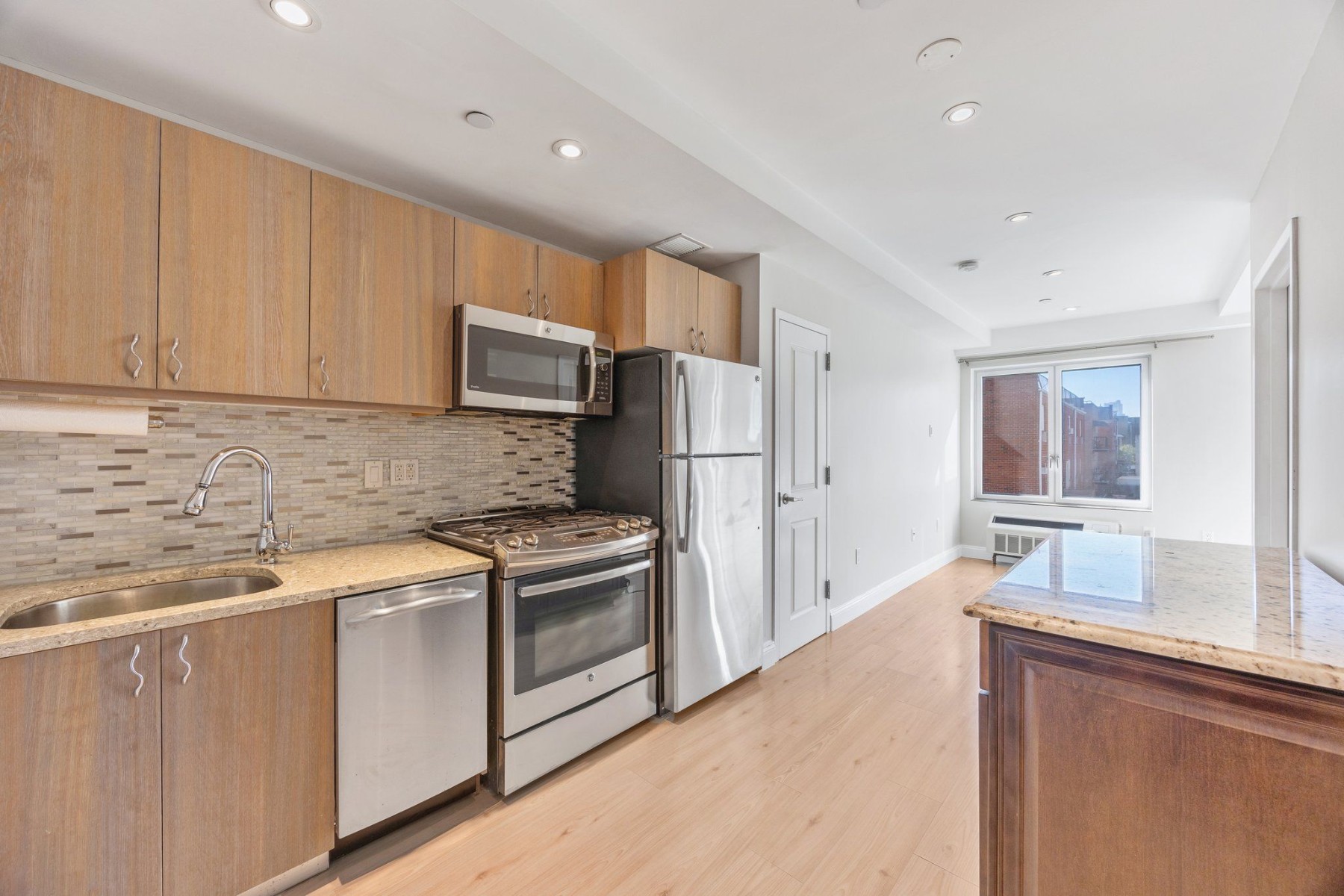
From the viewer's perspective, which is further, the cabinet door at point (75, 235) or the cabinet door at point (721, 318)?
the cabinet door at point (721, 318)

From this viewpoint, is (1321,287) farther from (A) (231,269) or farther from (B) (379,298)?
(A) (231,269)

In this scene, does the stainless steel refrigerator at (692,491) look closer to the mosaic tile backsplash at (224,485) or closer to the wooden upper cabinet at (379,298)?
the mosaic tile backsplash at (224,485)

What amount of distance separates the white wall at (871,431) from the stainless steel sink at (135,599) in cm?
242

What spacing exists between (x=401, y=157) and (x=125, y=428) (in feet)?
4.24

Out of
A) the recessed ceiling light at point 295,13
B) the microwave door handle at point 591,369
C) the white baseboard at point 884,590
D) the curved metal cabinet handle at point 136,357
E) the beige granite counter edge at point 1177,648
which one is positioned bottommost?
the white baseboard at point 884,590

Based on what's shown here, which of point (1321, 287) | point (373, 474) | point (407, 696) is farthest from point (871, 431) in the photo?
point (407, 696)

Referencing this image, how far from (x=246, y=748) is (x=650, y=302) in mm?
2175

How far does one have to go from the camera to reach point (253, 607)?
1.48m

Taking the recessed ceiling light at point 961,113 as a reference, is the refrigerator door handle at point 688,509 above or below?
below

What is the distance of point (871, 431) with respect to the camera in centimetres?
430

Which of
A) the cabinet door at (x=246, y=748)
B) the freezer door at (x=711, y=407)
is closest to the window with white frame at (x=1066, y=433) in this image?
the freezer door at (x=711, y=407)

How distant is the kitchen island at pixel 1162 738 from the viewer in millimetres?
880

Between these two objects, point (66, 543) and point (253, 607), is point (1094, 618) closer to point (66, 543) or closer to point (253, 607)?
point (253, 607)

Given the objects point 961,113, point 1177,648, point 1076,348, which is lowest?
point 1177,648
